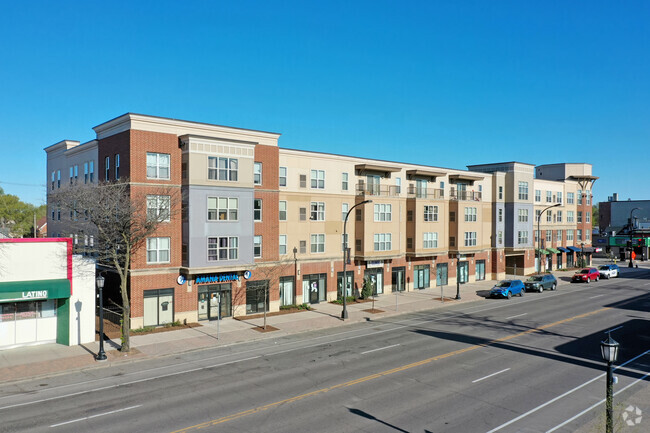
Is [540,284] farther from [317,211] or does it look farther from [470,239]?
[317,211]

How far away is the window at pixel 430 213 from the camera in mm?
47766

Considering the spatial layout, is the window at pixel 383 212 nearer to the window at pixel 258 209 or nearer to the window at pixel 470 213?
the window at pixel 470 213

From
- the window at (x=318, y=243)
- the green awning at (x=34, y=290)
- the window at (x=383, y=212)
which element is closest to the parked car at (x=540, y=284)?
the window at (x=383, y=212)

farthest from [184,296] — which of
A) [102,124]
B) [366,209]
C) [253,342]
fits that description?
[366,209]

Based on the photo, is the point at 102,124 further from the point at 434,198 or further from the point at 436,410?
the point at 434,198

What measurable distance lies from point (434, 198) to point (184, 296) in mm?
28309

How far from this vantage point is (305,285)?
38.8 metres

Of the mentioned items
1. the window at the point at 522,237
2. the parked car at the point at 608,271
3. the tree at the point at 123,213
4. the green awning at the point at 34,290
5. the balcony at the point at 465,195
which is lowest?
the parked car at the point at 608,271

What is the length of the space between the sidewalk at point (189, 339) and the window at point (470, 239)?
1170cm

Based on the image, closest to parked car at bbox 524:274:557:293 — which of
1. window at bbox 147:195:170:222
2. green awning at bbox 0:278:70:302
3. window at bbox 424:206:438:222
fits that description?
window at bbox 424:206:438:222

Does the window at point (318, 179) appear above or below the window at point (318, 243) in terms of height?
above

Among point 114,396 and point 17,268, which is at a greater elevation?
point 17,268

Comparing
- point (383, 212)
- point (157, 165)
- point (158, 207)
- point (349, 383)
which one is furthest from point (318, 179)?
point (349, 383)

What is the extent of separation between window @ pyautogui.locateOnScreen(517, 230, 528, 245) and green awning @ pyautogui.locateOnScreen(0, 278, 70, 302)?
50847 millimetres
